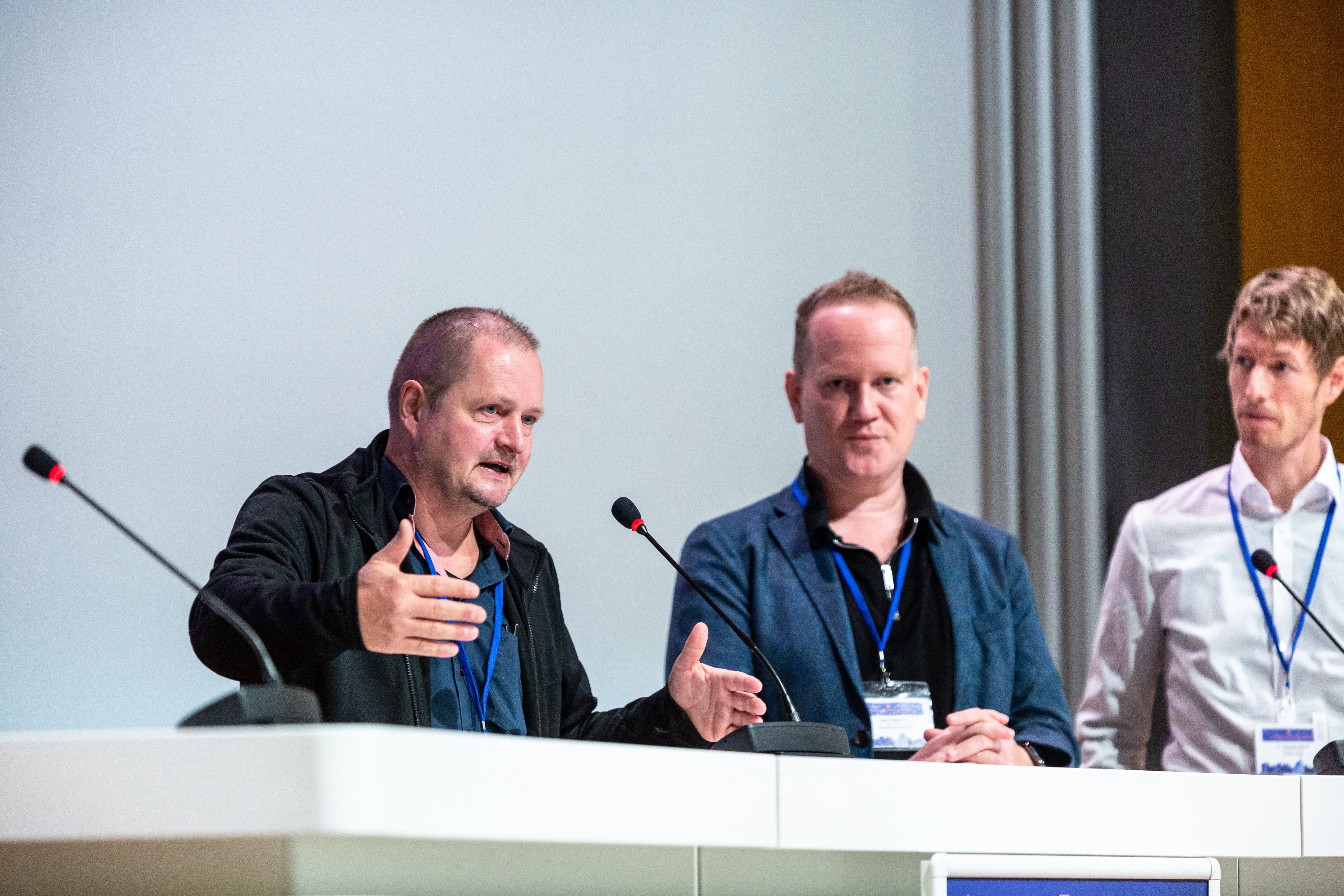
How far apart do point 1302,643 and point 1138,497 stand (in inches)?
50.6

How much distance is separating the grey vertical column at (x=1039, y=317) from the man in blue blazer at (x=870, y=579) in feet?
5.14

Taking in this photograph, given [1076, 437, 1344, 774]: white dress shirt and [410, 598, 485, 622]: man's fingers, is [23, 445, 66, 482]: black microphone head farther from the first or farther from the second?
[1076, 437, 1344, 774]: white dress shirt

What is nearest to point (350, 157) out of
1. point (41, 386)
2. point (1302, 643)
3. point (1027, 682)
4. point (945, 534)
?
point (41, 386)

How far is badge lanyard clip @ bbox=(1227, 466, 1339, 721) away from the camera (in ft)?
9.19

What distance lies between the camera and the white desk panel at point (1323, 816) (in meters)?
1.72

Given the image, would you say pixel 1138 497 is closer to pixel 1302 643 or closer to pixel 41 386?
pixel 1302 643

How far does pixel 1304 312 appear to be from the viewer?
2893 mm

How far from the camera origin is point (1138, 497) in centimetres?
411

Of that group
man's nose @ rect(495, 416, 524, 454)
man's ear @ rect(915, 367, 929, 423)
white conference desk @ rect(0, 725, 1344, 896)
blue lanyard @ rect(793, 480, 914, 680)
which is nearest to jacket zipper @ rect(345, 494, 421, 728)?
man's nose @ rect(495, 416, 524, 454)

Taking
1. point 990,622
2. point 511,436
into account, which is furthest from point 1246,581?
point 511,436

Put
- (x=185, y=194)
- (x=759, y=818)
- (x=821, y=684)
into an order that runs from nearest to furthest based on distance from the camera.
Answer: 1. (x=759, y=818)
2. (x=821, y=684)
3. (x=185, y=194)

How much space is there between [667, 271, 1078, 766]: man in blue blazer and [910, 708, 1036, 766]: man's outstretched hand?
21 cm

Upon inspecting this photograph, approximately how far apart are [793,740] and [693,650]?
449 millimetres

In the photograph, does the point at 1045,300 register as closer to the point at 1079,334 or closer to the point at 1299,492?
the point at 1079,334
